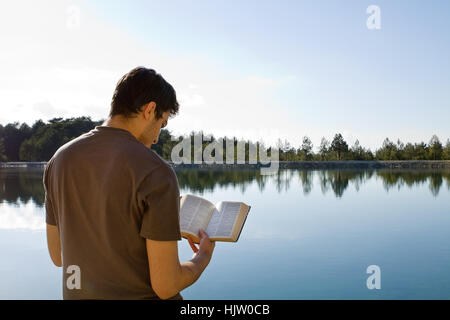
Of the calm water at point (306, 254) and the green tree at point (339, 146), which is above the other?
the green tree at point (339, 146)

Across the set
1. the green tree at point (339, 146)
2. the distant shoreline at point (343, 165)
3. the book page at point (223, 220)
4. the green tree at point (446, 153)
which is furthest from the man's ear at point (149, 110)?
the green tree at point (446, 153)

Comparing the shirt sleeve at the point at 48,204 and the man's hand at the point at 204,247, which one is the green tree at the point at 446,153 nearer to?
the man's hand at the point at 204,247

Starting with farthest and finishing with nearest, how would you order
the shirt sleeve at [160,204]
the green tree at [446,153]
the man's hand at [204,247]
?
1. the green tree at [446,153]
2. the man's hand at [204,247]
3. the shirt sleeve at [160,204]

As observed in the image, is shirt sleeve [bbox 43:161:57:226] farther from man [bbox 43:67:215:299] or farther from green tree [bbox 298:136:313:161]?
green tree [bbox 298:136:313:161]

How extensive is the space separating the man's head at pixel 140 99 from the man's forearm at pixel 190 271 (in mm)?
279

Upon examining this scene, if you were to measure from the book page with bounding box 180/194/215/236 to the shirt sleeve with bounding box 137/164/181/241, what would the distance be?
0.37 metres

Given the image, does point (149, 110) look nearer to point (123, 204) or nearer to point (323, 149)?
point (123, 204)

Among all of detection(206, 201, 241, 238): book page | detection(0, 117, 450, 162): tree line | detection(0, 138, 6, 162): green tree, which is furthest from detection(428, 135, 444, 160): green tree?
detection(206, 201, 241, 238): book page

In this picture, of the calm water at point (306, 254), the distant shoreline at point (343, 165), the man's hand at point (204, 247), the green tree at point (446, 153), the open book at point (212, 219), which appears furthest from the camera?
the green tree at point (446, 153)

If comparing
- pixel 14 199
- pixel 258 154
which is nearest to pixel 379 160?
pixel 258 154

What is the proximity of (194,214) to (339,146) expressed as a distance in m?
34.7

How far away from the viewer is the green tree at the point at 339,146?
34.7 m

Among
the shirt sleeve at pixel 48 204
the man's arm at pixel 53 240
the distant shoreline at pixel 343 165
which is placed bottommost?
the distant shoreline at pixel 343 165

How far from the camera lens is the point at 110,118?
88 centimetres
